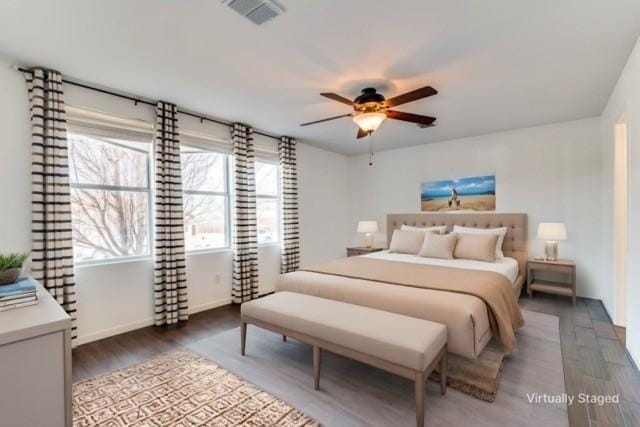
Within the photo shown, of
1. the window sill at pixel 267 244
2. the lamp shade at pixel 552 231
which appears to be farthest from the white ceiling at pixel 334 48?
the window sill at pixel 267 244

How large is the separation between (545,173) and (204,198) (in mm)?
4880

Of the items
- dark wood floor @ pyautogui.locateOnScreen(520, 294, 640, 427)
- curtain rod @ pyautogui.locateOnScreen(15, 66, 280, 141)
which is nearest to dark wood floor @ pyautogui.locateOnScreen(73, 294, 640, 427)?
dark wood floor @ pyautogui.locateOnScreen(520, 294, 640, 427)

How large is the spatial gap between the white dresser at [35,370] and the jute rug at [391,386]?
4.27 ft

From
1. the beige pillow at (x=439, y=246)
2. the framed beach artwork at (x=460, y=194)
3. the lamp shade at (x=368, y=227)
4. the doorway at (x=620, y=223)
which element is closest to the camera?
the doorway at (x=620, y=223)

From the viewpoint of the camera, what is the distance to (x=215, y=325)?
11.4 feet

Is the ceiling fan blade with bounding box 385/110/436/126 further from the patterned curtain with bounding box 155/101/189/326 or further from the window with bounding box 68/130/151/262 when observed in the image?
the window with bounding box 68/130/151/262

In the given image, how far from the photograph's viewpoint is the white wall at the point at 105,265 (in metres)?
2.59

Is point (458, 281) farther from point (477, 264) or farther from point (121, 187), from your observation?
point (121, 187)

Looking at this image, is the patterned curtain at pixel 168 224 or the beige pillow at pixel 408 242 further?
the beige pillow at pixel 408 242

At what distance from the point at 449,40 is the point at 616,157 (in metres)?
2.52

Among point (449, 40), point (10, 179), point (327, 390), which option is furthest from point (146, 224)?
point (449, 40)

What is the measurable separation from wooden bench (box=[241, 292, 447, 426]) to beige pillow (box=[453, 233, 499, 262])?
84.9 inches

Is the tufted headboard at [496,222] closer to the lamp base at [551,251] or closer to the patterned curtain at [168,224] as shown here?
the lamp base at [551,251]

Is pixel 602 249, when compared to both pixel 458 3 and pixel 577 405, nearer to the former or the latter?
pixel 577 405
